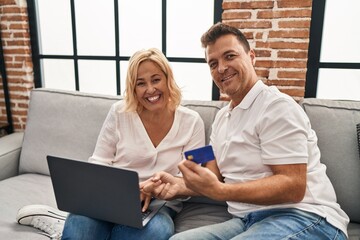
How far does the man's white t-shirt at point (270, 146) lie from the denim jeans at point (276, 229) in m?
0.03

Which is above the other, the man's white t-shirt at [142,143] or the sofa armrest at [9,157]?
the man's white t-shirt at [142,143]

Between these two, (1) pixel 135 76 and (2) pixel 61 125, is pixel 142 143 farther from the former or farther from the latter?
(2) pixel 61 125

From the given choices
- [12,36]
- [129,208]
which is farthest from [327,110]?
[12,36]

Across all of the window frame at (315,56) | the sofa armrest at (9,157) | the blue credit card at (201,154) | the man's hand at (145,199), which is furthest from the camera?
the sofa armrest at (9,157)

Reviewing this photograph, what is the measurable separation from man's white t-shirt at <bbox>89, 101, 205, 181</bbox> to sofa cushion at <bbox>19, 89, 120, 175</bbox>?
0.38 metres

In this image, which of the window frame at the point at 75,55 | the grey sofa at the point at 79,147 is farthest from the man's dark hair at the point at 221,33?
the window frame at the point at 75,55

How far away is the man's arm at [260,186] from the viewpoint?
105cm

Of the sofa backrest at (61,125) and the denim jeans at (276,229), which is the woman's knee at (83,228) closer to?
the denim jeans at (276,229)

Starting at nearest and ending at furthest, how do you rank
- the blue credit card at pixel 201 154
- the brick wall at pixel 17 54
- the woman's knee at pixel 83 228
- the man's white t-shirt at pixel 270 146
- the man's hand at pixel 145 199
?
the blue credit card at pixel 201 154, the man's white t-shirt at pixel 270 146, the woman's knee at pixel 83 228, the man's hand at pixel 145 199, the brick wall at pixel 17 54

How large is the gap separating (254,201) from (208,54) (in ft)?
2.05

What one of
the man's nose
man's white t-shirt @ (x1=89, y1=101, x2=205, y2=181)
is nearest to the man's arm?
man's white t-shirt @ (x1=89, y1=101, x2=205, y2=181)

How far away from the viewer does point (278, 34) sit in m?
1.77

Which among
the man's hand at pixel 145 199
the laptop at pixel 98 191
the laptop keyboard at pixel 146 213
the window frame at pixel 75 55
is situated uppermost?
the window frame at pixel 75 55

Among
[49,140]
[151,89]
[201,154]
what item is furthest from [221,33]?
[49,140]
